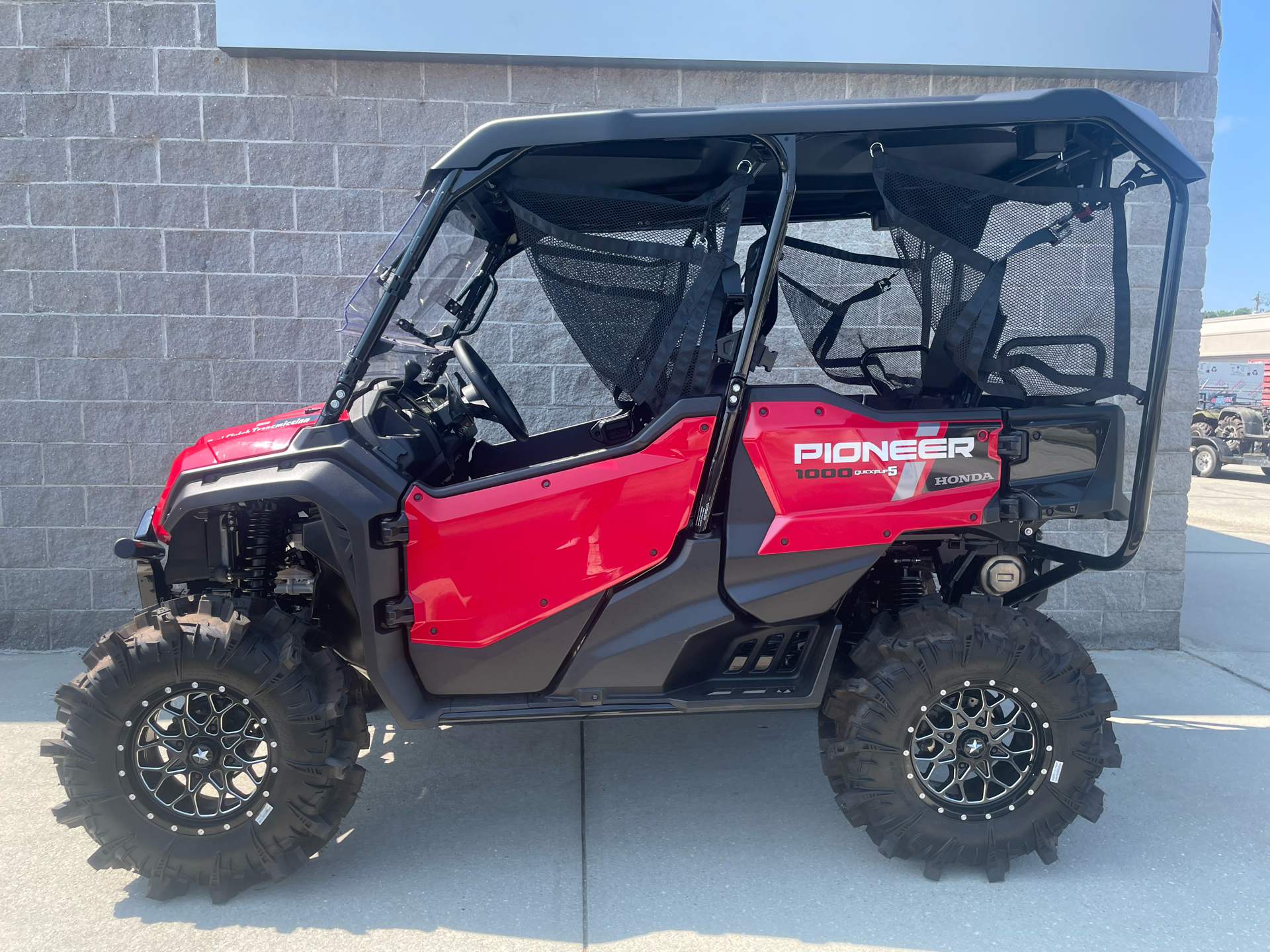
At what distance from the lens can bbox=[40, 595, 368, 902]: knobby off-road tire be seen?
8.38 ft

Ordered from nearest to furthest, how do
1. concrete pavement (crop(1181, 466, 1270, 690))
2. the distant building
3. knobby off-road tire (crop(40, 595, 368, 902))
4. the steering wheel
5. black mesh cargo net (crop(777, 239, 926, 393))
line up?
knobby off-road tire (crop(40, 595, 368, 902)) → the steering wheel → black mesh cargo net (crop(777, 239, 926, 393)) → concrete pavement (crop(1181, 466, 1270, 690)) → the distant building

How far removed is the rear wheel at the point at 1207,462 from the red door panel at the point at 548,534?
614 inches

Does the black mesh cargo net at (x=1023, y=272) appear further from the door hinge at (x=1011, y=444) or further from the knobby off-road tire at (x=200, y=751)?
the knobby off-road tire at (x=200, y=751)

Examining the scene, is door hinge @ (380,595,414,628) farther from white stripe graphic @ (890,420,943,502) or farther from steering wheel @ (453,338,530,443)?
white stripe graphic @ (890,420,943,502)

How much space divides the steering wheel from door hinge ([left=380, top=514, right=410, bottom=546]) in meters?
0.57

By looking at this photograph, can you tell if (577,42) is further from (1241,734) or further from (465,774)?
(1241,734)

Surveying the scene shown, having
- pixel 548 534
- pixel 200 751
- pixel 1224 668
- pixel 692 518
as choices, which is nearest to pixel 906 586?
pixel 692 518

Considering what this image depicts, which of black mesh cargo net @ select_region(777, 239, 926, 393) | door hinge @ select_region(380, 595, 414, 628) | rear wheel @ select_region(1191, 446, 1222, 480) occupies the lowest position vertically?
rear wheel @ select_region(1191, 446, 1222, 480)

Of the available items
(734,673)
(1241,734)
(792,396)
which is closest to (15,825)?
(734,673)

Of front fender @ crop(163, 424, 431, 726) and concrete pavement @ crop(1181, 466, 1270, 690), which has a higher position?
front fender @ crop(163, 424, 431, 726)

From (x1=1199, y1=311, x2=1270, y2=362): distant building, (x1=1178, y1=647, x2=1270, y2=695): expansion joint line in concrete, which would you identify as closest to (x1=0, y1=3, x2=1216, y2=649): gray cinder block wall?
(x1=1178, y1=647, x2=1270, y2=695): expansion joint line in concrete

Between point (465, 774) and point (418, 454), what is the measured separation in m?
1.40

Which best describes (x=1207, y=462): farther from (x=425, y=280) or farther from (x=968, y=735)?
(x=425, y=280)

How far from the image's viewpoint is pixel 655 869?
8.98 ft
